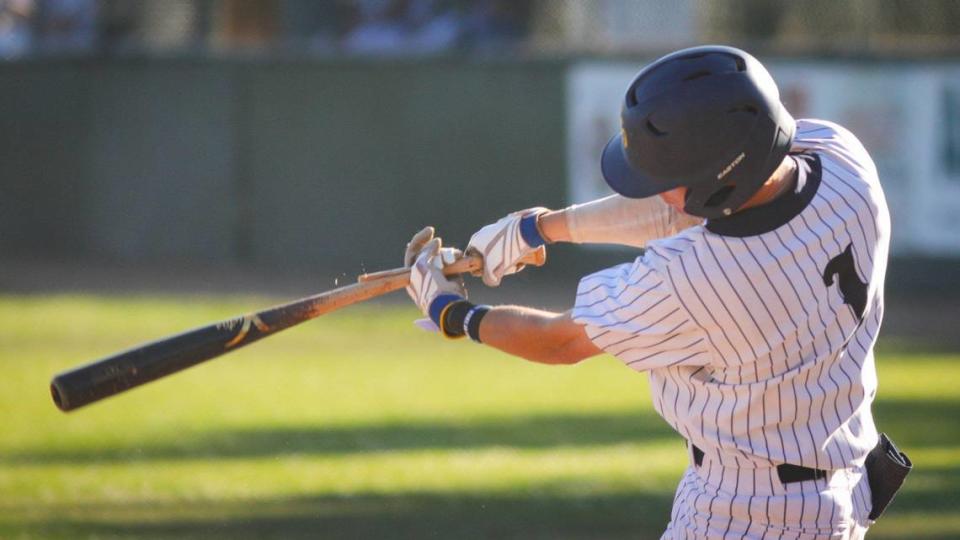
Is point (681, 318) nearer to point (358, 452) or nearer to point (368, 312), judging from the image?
point (358, 452)

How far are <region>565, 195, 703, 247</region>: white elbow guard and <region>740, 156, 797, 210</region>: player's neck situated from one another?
517 millimetres

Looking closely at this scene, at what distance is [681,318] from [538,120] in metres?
14.4

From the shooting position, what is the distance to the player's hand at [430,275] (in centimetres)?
379

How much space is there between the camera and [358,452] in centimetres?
862

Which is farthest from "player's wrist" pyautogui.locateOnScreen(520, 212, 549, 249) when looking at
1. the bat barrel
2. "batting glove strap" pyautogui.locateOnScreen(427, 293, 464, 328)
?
the bat barrel

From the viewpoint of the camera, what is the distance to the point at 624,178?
3.35 meters

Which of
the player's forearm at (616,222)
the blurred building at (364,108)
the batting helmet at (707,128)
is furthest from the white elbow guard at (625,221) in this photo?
the blurred building at (364,108)

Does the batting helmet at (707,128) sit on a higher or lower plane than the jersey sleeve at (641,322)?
higher

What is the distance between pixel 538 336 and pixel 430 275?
0.50 meters

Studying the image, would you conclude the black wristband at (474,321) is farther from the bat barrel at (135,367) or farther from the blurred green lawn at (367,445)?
the blurred green lawn at (367,445)

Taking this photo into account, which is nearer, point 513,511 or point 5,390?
point 513,511

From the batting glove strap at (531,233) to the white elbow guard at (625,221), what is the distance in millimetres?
91

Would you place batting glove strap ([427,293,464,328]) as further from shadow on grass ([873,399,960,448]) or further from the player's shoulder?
shadow on grass ([873,399,960,448])

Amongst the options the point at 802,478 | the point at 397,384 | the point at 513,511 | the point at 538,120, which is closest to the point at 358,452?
the point at 513,511
